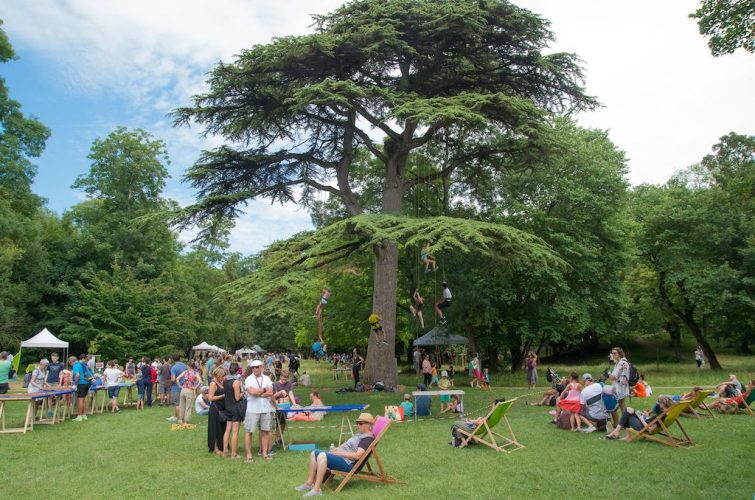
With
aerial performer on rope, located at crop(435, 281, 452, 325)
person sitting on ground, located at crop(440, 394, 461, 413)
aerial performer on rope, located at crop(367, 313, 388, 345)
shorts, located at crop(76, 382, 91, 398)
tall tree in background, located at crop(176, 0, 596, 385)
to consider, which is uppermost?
tall tree in background, located at crop(176, 0, 596, 385)

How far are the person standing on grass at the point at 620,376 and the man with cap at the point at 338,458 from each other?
5.12 meters

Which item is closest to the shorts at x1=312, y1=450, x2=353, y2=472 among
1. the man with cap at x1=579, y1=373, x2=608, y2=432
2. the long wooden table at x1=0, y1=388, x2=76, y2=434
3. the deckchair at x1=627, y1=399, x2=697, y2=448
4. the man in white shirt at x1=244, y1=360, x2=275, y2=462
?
the man in white shirt at x1=244, y1=360, x2=275, y2=462

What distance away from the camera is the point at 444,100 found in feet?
48.4

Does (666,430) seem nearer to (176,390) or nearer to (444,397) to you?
(444,397)

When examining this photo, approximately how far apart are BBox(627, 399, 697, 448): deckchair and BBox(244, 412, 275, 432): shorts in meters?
5.86

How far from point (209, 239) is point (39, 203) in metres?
15.0

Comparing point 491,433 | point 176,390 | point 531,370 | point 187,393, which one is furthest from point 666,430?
point 531,370

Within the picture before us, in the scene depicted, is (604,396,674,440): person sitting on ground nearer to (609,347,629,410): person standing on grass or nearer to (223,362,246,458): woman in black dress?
(609,347,629,410): person standing on grass

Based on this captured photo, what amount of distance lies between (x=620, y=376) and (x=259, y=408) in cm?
628

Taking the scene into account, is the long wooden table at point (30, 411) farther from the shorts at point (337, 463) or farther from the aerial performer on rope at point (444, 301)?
the aerial performer on rope at point (444, 301)

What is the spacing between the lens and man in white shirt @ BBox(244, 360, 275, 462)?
28.7ft

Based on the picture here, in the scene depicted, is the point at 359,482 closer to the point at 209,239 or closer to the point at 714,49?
the point at 714,49

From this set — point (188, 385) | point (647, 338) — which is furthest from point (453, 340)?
point (647, 338)

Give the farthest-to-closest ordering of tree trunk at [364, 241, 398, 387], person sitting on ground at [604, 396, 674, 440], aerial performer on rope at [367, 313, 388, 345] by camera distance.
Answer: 1. tree trunk at [364, 241, 398, 387]
2. aerial performer on rope at [367, 313, 388, 345]
3. person sitting on ground at [604, 396, 674, 440]
